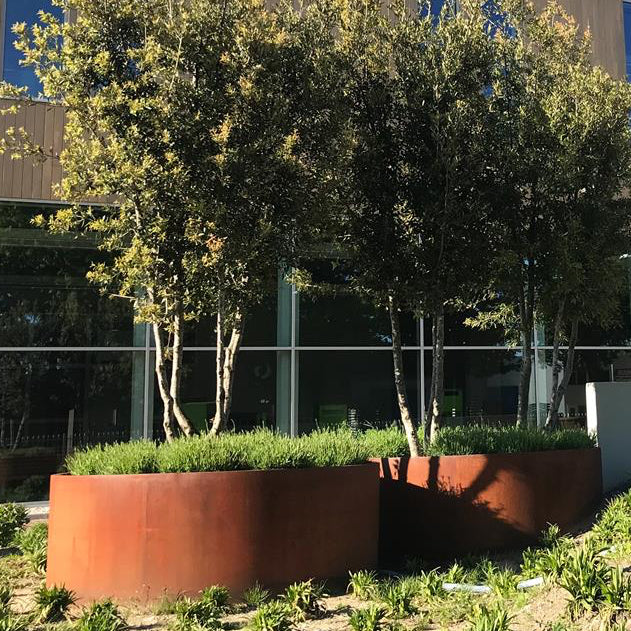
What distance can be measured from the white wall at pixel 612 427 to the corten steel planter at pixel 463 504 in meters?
2.24

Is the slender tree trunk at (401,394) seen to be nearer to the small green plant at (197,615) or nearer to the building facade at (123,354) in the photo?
the building facade at (123,354)

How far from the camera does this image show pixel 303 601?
497 cm

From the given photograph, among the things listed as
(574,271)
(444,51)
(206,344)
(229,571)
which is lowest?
(229,571)

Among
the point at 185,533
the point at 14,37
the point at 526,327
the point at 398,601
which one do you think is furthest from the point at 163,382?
the point at 14,37

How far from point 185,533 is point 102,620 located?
0.97 meters

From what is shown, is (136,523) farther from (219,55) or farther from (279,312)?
(279,312)

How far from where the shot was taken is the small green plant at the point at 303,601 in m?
4.89

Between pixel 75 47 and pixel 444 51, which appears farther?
pixel 444 51

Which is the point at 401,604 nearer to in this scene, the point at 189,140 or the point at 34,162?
the point at 189,140

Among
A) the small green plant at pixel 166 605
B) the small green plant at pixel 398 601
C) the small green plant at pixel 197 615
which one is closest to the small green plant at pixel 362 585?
the small green plant at pixel 398 601

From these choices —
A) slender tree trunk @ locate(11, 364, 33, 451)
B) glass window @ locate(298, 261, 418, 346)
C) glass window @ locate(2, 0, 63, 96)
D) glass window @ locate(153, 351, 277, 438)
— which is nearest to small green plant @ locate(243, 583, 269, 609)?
glass window @ locate(153, 351, 277, 438)

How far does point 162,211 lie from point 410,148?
2897mm

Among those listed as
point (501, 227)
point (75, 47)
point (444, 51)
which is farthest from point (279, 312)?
point (75, 47)

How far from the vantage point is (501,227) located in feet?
25.2
